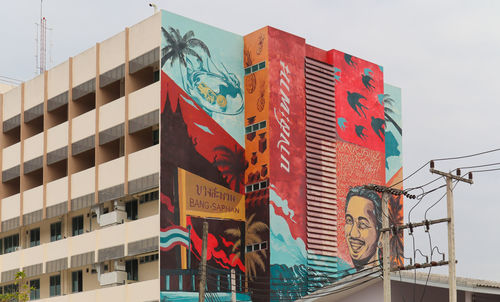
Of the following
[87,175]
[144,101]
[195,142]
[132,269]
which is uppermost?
[144,101]

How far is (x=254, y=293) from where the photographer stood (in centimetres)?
5644

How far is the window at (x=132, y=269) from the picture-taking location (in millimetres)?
57750

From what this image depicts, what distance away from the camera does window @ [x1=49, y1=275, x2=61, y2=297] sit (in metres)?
64.1

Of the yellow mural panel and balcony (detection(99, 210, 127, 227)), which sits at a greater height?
the yellow mural panel

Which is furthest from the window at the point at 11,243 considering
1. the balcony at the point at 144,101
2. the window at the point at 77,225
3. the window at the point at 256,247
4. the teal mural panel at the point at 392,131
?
the teal mural panel at the point at 392,131

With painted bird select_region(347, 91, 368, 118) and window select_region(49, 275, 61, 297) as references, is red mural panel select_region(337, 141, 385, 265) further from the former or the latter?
window select_region(49, 275, 61, 297)

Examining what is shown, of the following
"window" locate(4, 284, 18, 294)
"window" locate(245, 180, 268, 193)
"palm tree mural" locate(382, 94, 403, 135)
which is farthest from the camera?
"window" locate(4, 284, 18, 294)

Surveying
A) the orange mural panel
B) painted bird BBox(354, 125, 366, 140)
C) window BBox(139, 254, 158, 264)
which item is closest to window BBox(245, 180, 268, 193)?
the orange mural panel

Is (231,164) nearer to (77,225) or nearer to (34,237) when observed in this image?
(77,225)

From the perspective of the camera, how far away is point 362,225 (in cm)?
6294

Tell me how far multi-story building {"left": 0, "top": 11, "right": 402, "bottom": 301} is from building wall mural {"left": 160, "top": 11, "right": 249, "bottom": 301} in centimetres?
7

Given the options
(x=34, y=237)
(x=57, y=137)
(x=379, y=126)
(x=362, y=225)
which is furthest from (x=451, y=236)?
(x=34, y=237)

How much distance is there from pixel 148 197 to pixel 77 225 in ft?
27.2

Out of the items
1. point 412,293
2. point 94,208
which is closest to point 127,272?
point 94,208
